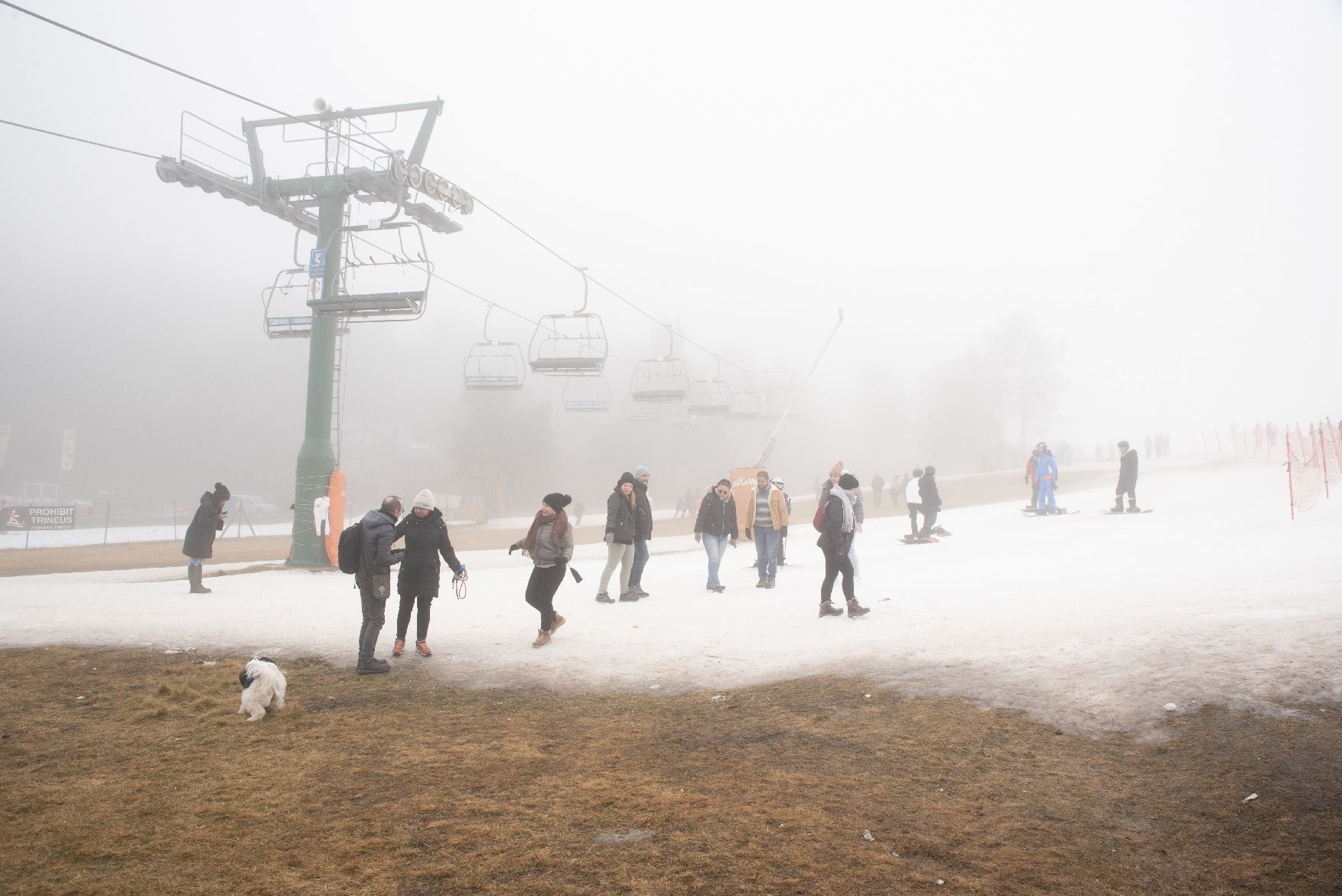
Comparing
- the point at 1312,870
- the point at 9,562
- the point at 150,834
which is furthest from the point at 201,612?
the point at 9,562

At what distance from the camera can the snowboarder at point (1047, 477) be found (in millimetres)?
24141

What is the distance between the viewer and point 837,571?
10250 mm

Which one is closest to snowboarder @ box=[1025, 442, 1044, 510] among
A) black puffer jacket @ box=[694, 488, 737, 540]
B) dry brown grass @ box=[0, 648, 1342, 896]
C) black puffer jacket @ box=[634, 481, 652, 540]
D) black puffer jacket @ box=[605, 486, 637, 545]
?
black puffer jacket @ box=[694, 488, 737, 540]

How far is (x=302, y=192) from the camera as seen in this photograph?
19188 millimetres

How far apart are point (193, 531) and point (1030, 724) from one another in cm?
1415

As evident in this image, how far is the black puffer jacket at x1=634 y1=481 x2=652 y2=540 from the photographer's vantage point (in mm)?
12290

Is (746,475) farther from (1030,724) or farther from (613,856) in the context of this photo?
(613,856)

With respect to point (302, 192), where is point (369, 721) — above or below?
below

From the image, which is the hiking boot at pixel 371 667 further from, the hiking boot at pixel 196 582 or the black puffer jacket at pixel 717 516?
the hiking boot at pixel 196 582

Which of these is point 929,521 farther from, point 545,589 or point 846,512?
Answer: point 545,589

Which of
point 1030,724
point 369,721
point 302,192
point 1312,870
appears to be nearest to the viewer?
point 1312,870

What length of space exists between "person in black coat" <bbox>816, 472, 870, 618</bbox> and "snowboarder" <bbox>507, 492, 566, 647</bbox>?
3.26 m

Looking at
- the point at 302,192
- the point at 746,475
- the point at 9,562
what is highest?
the point at 302,192

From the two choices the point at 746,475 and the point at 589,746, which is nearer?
the point at 589,746
